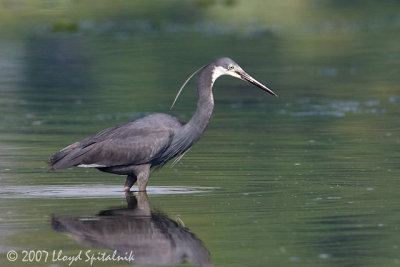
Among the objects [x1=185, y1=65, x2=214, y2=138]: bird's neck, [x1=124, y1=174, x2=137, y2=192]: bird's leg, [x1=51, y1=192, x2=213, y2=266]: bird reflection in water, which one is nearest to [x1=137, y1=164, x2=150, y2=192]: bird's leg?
[x1=124, y1=174, x2=137, y2=192]: bird's leg

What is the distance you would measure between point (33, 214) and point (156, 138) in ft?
5.78

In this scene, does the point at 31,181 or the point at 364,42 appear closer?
the point at 31,181

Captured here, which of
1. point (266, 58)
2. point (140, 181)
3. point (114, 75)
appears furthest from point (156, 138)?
point (266, 58)

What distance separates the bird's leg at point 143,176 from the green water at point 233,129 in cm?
17

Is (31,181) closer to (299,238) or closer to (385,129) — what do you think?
(299,238)

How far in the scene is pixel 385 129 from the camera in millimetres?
16328

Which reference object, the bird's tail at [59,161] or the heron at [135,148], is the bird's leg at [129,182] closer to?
the heron at [135,148]

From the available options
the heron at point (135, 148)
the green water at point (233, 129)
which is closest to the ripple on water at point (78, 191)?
the green water at point (233, 129)

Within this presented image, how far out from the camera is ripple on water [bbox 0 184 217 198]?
1202 centimetres

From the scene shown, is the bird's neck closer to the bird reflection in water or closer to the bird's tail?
the bird's tail

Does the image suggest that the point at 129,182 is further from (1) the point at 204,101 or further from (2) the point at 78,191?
(1) the point at 204,101

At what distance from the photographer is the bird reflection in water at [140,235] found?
9367 millimetres

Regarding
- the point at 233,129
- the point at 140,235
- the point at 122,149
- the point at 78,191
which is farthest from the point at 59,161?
the point at 233,129

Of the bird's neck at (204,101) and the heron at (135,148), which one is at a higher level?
the bird's neck at (204,101)
